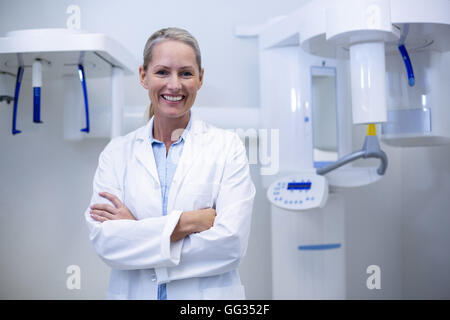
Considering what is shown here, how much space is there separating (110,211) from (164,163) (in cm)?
15

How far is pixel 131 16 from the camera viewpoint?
111 cm

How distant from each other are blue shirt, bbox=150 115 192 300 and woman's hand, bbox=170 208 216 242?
0.05 metres

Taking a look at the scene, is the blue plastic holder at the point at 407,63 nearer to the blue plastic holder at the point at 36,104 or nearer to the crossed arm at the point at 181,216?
the crossed arm at the point at 181,216

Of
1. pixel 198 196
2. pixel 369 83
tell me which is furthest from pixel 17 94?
pixel 369 83

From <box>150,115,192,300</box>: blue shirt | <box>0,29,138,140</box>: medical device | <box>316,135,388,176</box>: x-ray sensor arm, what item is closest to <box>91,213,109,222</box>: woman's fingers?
<box>150,115,192,300</box>: blue shirt

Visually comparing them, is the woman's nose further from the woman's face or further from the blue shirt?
the blue shirt

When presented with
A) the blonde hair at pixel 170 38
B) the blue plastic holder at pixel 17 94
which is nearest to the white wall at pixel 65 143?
the blue plastic holder at pixel 17 94

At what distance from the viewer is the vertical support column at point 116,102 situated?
1.25 metres

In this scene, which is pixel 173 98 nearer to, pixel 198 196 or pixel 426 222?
pixel 198 196

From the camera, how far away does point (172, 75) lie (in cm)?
84

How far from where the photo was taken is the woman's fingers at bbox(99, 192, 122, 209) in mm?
877

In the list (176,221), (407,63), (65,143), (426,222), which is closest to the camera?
(176,221)
